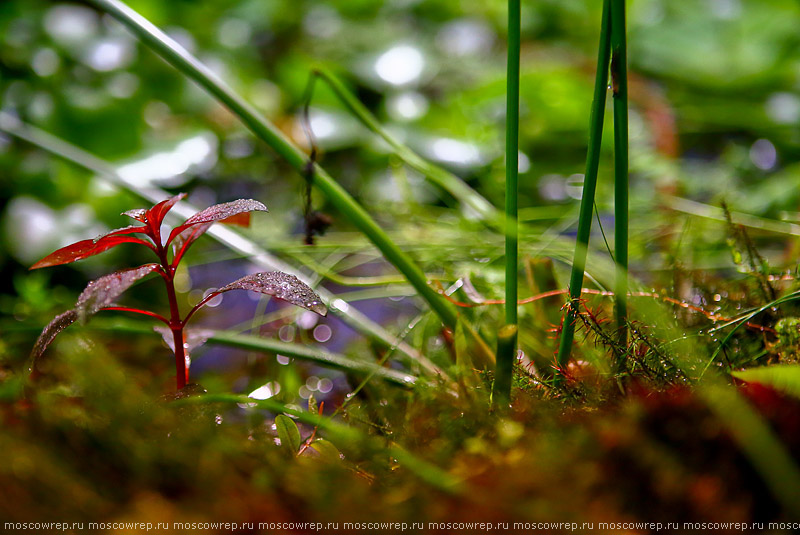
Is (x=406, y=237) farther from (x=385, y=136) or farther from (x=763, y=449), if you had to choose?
(x=763, y=449)

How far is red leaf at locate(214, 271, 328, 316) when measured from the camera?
0.93 feet

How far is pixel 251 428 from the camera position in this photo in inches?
11.9

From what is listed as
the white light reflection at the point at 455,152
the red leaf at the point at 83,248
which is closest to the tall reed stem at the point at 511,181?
the red leaf at the point at 83,248

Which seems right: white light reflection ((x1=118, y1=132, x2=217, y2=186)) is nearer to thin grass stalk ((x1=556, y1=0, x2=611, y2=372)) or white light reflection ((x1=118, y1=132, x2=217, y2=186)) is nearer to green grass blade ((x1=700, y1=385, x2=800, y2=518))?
thin grass stalk ((x1=556, y1=0, x2=611, y2=372))

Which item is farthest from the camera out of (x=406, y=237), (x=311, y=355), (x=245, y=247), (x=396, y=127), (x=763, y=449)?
(x=396, y=127)

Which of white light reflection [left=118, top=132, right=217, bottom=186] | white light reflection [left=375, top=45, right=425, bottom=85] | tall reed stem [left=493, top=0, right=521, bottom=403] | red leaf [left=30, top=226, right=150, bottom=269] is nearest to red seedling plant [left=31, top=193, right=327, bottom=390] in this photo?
red leaf [left=30, top=226, right=150, bottom=269]

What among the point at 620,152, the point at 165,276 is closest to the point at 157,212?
the point at 165,276

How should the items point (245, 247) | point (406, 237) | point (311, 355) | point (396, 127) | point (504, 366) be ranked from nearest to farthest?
point (504, 366) → point (311, 355) → point (245, 247) → point (406, 237) → point (396, 127)

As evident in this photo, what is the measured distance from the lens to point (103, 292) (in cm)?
26

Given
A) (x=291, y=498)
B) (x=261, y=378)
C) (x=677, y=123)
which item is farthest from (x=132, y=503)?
(x=677, y=123)

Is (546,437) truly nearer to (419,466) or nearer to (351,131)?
(419,466)

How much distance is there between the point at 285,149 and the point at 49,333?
18 cm

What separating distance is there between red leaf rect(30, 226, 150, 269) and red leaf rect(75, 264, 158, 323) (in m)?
0.03

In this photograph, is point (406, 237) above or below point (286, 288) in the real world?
below
